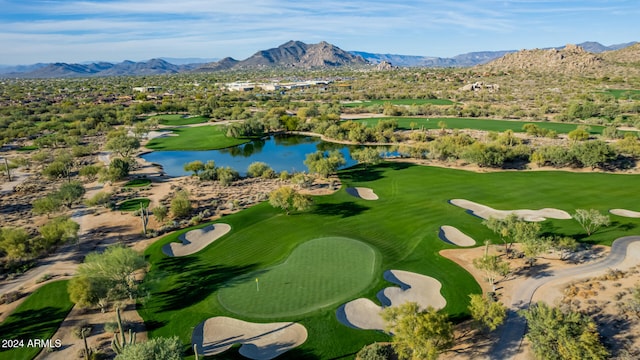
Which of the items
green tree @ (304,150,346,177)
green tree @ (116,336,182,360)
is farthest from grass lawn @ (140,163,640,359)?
green tree @ (116,336,182,360)

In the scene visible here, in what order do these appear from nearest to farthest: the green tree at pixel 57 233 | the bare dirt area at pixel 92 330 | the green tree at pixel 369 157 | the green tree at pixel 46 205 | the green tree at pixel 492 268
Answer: the bare dirt area at pixel 92 330
the green tree at pixel 492 268
the green tree at pixel 57 233
the green tree at pixel 46 205
the green tree at pixel 369 157

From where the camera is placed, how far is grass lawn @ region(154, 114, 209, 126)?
121438 millimetres

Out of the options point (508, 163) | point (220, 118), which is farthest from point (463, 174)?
point (220, 118)

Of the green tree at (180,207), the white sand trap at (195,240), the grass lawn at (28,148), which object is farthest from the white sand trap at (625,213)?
the grass lawn at (28,148)

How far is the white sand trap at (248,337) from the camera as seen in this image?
2359 centimetres

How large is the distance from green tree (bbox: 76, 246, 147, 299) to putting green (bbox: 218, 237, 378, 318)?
786 cm

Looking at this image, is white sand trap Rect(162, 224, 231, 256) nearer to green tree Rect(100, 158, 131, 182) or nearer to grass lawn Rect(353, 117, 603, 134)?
green tree Rect(100, 158, 131, 182)

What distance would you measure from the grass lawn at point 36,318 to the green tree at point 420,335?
24.7 metres

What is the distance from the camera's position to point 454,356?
22.6 m

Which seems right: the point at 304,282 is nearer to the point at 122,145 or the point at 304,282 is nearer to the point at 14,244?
the point at 14,244

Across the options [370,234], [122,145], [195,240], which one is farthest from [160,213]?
[122,145]

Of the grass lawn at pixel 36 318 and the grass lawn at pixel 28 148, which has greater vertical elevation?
the grass lawn at pixel 28 148

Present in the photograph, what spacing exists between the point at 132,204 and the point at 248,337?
3639 centimetres

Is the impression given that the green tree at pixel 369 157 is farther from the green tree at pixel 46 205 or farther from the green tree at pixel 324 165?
the green tree at pixel 46 205
